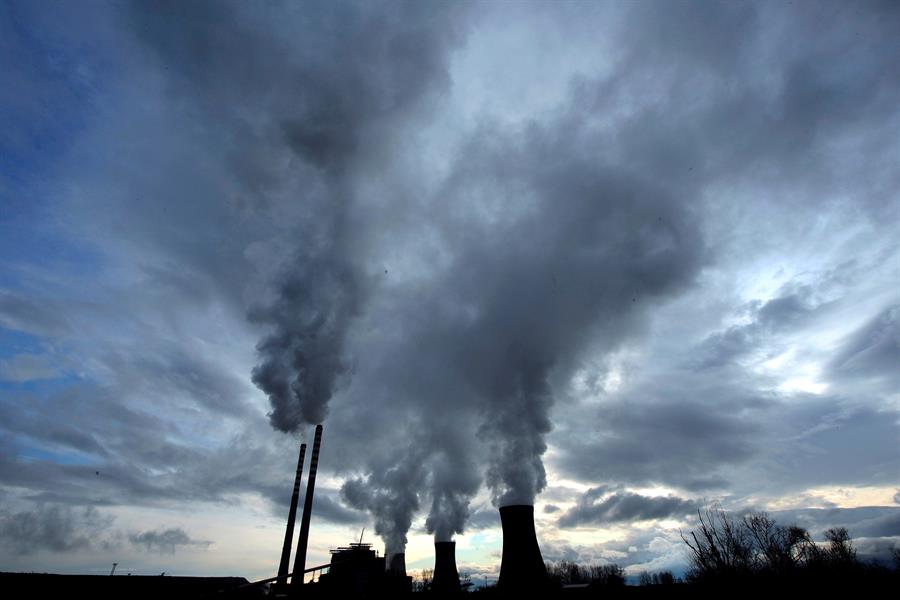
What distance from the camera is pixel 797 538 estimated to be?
45094 mm

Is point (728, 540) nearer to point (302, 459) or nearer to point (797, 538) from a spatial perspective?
point (797, 538)

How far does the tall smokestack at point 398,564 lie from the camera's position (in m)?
47.8

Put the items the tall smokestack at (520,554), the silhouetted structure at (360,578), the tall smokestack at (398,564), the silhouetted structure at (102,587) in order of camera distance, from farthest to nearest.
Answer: the tall smokestack at (398,564) < the silhouetted structure at (360,578) < the silhouetted structure at (102,587) < the tall smokestack at (520,554)

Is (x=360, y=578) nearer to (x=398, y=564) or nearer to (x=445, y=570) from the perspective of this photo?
(x=445, y=570)

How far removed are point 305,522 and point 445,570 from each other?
529 inches

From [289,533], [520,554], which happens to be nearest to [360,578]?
[289,533]

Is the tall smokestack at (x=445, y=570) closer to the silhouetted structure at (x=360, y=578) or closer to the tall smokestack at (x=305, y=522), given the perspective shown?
the silhouetted structure at (x=360, y=578)

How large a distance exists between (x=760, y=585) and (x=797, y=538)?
26459 millimetres

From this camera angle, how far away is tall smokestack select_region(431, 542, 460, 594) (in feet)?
124

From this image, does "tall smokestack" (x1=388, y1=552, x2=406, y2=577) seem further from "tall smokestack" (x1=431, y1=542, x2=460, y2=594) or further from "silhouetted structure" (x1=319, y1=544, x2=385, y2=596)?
"tall smokestack" (x1=431, y1=542, x2=460, y2=594)

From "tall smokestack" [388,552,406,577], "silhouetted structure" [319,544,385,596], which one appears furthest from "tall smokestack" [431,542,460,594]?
"tall smokestack" [388,552,406,577]

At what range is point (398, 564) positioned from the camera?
48.9 meters

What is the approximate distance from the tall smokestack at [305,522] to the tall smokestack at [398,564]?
1776 centimetres

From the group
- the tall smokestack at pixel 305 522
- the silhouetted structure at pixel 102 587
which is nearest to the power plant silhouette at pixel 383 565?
the tall smokestack at pixel 305 522
